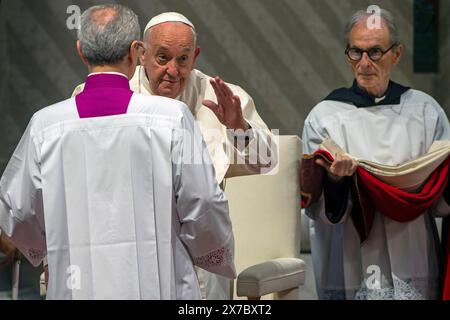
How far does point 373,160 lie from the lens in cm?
557

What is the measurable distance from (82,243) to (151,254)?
27 centimetres

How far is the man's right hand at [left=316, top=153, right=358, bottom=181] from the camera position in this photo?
5184mm

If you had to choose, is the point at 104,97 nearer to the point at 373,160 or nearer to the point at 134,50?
the point at 134,50

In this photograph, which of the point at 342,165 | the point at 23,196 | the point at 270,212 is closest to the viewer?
the point at 23,196

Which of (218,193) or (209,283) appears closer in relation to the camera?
(218,193)

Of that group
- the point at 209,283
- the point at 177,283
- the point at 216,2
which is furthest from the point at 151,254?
the point at 216,2

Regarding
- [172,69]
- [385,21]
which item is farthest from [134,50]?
[385,21]

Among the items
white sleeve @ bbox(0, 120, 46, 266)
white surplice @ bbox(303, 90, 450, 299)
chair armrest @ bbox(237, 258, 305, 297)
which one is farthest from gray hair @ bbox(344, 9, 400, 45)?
white sleeve @ bbox(0, 120, 46, 266)

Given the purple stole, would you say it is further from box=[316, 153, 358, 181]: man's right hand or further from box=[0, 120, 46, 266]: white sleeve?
box=[316, 153, 358, 181]: man's right hand

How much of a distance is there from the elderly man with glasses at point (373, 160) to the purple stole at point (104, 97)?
156cm

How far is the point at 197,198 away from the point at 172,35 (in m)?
1.28

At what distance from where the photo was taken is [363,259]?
5.48 m
